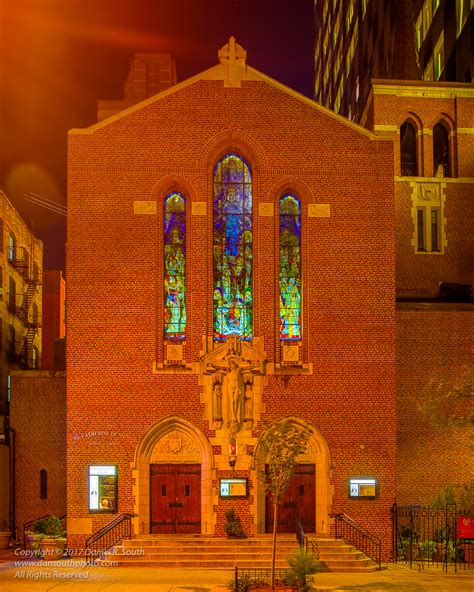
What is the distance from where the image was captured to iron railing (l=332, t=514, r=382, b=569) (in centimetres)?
2933

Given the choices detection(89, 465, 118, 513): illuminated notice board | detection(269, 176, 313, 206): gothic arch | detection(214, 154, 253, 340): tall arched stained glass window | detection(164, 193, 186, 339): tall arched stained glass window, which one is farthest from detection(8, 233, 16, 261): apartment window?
detection(89, 465, 118, 513): illuminated notice board

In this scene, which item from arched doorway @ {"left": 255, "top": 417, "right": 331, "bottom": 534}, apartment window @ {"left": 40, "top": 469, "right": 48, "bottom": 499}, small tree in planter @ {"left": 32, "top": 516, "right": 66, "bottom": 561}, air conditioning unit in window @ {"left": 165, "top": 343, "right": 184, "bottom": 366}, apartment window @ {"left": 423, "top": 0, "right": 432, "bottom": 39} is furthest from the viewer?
apartment window @ {"left": 423, "top": 0, "right": 432, "bottom": 39}

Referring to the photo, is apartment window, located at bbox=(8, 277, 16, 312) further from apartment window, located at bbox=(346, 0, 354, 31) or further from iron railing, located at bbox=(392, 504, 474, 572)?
apartment window, located at bbox=(346, 0, 354, 31)

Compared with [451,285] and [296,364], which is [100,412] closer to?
[296,364]

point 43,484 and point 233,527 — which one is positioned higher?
point 43,484

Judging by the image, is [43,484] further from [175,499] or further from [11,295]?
[11,295]

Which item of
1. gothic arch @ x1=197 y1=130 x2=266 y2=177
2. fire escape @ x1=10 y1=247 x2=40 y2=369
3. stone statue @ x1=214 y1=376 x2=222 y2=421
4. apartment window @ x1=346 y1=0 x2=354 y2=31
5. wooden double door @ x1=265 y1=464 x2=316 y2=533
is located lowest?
wooden double door @ x1=265 y1=464 x2=316 y2=533

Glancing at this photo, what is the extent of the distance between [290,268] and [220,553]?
30.7 ft

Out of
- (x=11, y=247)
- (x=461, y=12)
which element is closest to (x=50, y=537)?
(x=11, y=247)

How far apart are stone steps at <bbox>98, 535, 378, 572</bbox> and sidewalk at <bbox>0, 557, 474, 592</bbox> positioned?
0.54 meters

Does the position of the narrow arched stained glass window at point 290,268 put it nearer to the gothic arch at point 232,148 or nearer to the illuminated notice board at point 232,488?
the gothic arch at point 232,148

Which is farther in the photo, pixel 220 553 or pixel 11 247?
pixel 11 247

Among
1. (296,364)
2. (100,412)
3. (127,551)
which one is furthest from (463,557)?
(100,412)

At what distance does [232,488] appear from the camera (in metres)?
29.8
